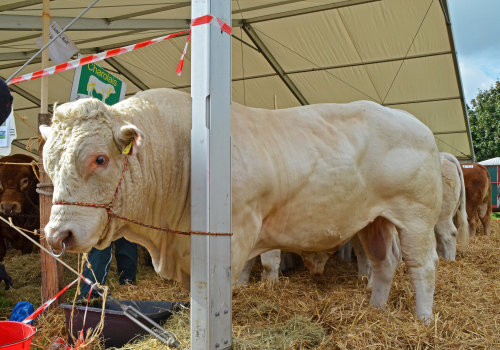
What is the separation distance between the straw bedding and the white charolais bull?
0.35 metres

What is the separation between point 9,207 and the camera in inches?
246

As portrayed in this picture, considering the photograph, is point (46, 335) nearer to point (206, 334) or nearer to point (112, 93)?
point (206, 334)

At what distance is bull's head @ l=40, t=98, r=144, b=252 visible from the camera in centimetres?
226

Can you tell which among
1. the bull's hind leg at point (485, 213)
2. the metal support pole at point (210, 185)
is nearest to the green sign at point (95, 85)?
the metal support pole at point (210, 185)

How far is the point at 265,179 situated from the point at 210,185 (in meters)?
→ 0.67

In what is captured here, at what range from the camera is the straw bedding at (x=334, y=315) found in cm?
281

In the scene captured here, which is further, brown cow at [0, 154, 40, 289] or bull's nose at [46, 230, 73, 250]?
brown cow at [0, 154, 40, 289]

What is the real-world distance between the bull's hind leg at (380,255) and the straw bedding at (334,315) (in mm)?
123

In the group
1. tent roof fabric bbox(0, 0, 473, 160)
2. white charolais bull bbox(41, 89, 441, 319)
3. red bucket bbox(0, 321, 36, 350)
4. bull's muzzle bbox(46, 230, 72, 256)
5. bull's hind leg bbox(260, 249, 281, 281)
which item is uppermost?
tent roof fabric bbox(0, 0, 473, 160)

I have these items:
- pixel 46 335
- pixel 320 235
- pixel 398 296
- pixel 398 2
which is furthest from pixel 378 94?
pixel 46 335

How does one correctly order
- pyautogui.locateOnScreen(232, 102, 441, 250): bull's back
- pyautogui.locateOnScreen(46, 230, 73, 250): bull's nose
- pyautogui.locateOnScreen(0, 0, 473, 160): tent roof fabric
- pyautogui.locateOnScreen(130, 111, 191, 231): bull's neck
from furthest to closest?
pyautogui.locateOnScreen(0, 0, 473, 160): tent roof fabric, pyautogui.locateOnScreen(232, 102, 441, 250): bull's back, pyautogui.locateOnScreen(130, 111, 191, 231): bull's neck, pyautogui.locateOnScreen(46, 230, 73, 250): bull's nose

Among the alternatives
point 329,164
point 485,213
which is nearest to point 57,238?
point 329,164

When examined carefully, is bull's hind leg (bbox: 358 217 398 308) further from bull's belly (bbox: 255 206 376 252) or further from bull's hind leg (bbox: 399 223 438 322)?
bull's belly (bbox: 255 206 376 252)

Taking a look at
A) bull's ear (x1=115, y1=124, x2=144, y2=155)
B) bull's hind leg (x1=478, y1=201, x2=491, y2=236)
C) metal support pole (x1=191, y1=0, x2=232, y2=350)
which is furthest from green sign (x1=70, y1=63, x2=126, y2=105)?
bull's hind leg (x1=478, y1=201, x2=491, y2=236)
